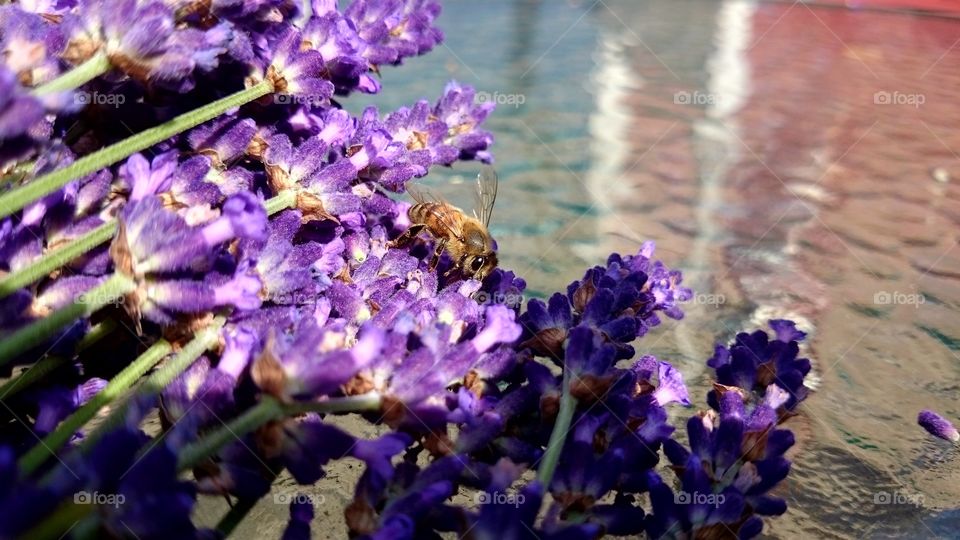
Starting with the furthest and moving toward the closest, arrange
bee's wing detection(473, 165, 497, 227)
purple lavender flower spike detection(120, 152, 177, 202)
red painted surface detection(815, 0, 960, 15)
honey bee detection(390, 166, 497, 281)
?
red painted surface detection(815, 0, 960, 15) → bee's wing detection(473, 165, 497, 227) → honey bee detection(390, 166, 497, 281) → purple lavender flower spike detection(120, 152, 177, 202)

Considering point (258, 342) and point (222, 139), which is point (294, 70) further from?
point (258, 342)

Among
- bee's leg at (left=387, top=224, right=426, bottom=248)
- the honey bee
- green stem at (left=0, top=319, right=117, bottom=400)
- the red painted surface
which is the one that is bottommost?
the red painted surface

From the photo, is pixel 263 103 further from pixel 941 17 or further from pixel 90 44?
pixel 941 17

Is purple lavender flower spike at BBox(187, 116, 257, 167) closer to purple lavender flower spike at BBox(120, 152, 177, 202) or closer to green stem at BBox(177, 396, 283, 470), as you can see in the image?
purple lavender flower spike at BBox(120, 152, 177, 202)

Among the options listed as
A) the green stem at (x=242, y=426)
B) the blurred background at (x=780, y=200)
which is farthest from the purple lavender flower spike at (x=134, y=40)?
the blurred background at (x=780, y=200)

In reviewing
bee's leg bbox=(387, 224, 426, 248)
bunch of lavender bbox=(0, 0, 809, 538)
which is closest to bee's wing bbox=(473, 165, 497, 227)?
bee's leg bbox=(387, 224, 426, 248)

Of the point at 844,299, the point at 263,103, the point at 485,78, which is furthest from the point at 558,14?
the point at 263,103

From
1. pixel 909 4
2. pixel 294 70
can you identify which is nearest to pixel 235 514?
pixel 294 70
